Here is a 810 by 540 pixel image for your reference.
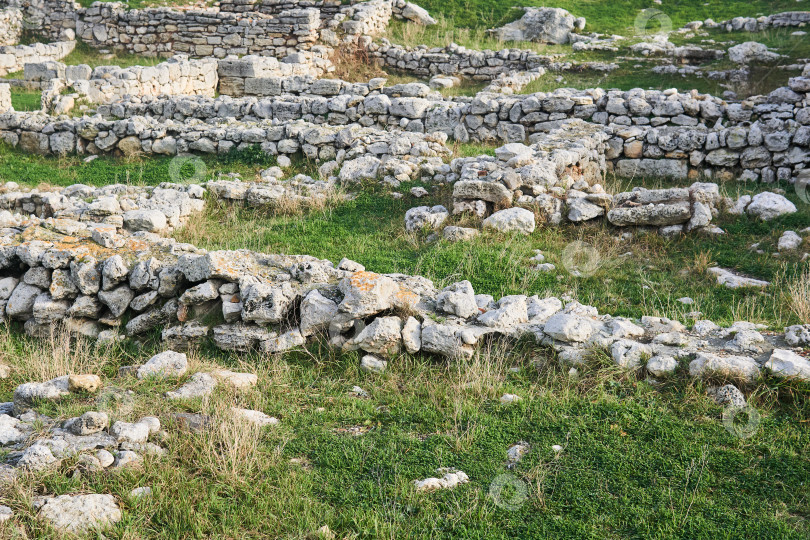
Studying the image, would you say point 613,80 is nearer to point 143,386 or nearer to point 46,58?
point 143,386

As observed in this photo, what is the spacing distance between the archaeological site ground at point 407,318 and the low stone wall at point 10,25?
1042 centimetres

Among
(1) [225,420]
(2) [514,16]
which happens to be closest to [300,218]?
(1) [225,420]

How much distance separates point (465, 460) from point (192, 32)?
22767mm

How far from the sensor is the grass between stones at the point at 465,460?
3.86 metres

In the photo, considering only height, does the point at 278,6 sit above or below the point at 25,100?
above

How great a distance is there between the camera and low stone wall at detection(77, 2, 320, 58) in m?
23.1

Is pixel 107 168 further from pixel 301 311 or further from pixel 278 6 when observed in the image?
pixel 278 6

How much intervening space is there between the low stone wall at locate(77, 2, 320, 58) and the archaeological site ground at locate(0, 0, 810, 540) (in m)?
8.36

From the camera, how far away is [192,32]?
2356 cm

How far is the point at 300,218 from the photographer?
10070 millimetres

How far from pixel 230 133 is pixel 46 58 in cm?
1274

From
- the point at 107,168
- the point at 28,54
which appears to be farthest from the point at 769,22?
the point at 28,54

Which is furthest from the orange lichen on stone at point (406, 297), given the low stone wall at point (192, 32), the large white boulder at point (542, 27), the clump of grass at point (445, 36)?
the low stone wall at point (192, 32)

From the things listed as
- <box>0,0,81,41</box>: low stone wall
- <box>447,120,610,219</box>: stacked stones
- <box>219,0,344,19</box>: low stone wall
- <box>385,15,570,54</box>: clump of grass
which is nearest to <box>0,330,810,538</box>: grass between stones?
<box>447,120,610,219</box>: stacked stones
